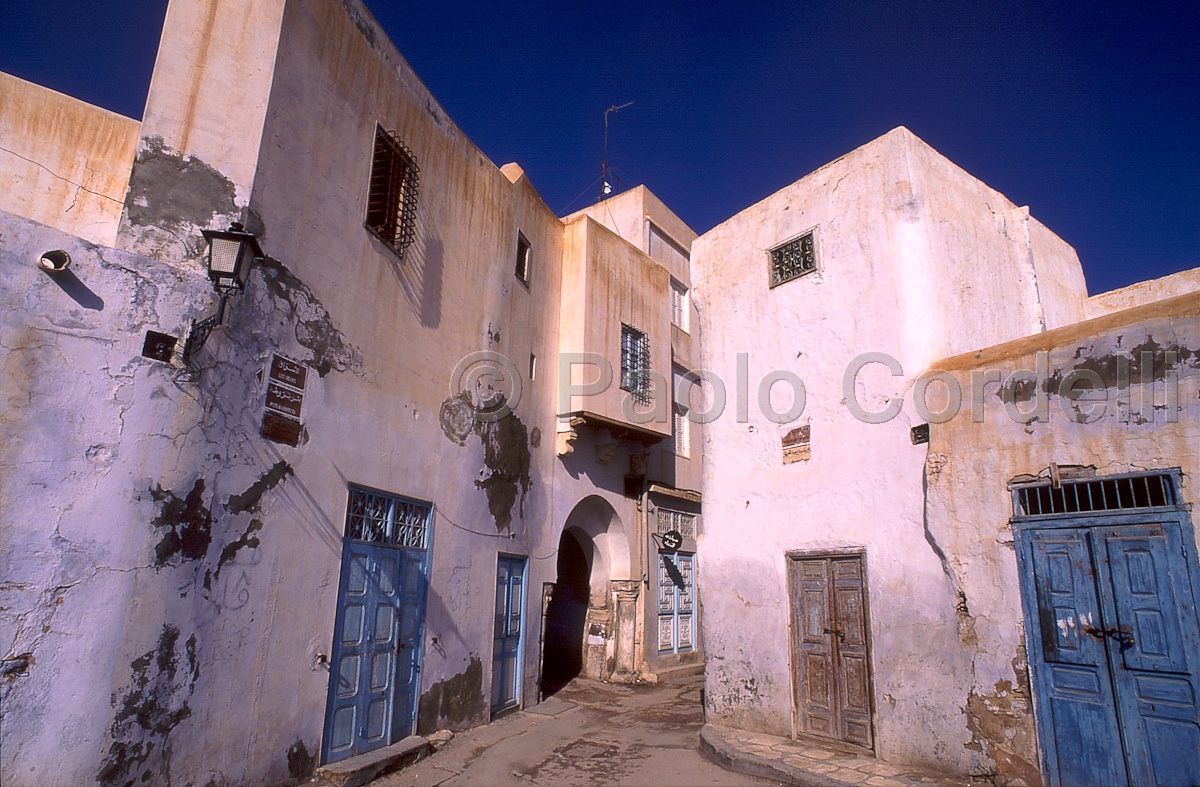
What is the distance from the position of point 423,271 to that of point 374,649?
4.19 m

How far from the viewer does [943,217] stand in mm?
7930

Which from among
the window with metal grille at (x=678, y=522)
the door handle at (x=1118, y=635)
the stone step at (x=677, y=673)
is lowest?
the stone step at (x=677, y=673)

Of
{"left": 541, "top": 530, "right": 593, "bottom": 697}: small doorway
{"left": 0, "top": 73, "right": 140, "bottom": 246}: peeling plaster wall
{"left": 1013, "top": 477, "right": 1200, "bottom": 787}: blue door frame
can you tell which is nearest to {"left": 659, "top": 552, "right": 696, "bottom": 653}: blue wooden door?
{"left": 541, "top": 530, "right": 593, "bottom": 697}: small doorway

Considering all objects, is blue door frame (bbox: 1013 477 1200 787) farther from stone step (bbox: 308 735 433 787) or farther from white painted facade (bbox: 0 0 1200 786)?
stone step (bbox: 308 735 433 787)

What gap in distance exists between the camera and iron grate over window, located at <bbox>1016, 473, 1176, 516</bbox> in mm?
5273

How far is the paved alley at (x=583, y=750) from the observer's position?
21.6 feet

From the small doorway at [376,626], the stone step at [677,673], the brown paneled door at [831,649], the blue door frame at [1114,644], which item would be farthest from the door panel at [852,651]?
the stone step at [677,673]

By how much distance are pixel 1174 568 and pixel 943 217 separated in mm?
4348

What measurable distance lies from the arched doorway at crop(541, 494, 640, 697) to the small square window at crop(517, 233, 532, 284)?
12.9 ft

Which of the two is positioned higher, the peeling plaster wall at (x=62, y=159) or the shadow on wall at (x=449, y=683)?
the peeling plaster wall at (x=62, y=159)

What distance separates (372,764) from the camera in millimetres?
6375

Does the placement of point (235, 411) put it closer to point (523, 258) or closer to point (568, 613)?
point (523, 258)

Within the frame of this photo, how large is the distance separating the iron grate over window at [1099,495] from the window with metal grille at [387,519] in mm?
5973

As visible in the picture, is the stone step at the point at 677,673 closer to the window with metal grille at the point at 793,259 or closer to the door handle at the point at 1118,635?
the window with metal grille at the point at 793,259
